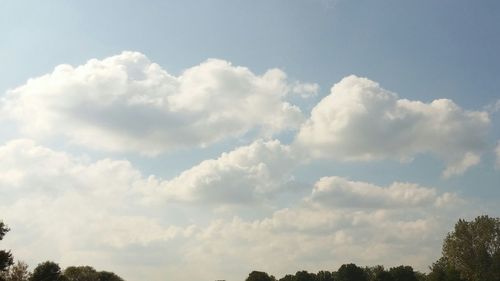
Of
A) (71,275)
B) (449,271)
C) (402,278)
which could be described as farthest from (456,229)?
(71,275)

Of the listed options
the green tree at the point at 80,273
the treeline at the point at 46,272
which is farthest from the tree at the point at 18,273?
the green tree at the point at 80,273

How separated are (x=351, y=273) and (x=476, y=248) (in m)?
73.8

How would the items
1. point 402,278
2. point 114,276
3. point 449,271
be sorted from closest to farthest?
point 449,271, point 402,278, point 114,276

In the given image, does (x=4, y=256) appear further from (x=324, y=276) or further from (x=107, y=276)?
(x=324, y=276)

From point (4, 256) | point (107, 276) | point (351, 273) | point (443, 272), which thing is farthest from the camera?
point (351, 273)

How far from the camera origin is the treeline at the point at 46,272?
80125 mm

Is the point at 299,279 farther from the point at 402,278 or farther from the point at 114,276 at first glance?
the point at 114,276

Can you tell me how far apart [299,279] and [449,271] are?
67.3 meters

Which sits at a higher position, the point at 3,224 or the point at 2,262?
the point at 3,224

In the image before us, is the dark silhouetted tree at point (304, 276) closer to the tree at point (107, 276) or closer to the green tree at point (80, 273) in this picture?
the tree at point (107, 276)

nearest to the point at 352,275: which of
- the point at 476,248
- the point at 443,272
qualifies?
the point at 443,272

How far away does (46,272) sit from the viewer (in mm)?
114062

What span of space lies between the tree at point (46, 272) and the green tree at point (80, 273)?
38.8 metres

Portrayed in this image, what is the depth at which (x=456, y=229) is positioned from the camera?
112 m
